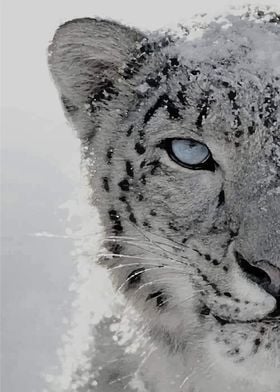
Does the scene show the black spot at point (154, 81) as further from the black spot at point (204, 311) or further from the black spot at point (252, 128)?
the black spot at point (204, 311)

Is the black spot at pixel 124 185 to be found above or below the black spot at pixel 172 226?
above

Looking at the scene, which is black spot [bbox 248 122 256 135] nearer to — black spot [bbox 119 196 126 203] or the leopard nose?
the leopard nose

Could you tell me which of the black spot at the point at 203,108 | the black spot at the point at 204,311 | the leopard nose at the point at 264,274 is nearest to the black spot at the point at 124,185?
the black spot at the point at 203,108

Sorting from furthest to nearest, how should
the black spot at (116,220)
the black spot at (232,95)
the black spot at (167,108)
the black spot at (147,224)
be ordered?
the black spot at (116,220) < the black spot at (147,224) < the black spot at (167,108) < the black spot at (232,95)

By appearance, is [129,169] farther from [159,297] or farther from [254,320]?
[254,320]

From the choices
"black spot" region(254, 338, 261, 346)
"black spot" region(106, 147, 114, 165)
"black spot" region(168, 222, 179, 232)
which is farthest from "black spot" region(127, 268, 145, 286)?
"black spot" region(254, 338, 261, 346)
